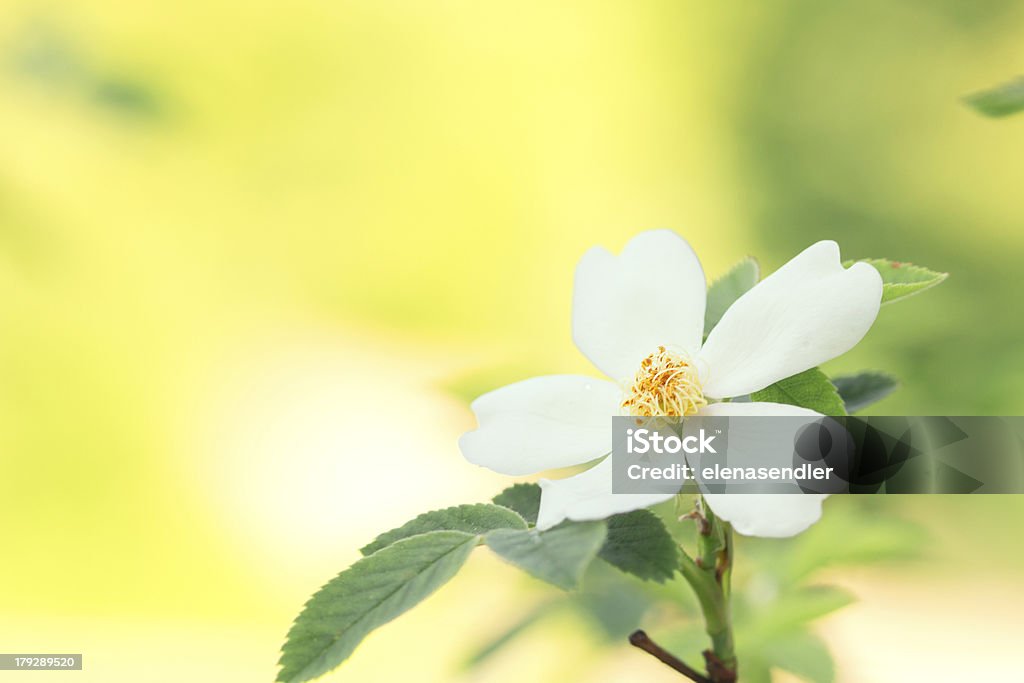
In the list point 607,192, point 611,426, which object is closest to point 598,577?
point 611,426

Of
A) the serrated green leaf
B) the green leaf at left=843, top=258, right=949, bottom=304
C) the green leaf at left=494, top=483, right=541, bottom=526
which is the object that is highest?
the green leaf at left=843, top=258, right=949, bottom=304

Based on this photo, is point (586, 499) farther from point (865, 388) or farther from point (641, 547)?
point (865, 388)

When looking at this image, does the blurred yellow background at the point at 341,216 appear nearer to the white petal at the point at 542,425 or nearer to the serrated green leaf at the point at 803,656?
the serrated green leaf at the point at 803,656

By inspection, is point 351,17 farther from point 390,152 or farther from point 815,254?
point 815,254

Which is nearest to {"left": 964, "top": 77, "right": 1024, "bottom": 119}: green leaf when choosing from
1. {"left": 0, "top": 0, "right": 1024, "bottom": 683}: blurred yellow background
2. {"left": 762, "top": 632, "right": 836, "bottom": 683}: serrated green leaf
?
{"left": 762, "top": 632, "right": 836, "bottom": 683}: serrated green leaf

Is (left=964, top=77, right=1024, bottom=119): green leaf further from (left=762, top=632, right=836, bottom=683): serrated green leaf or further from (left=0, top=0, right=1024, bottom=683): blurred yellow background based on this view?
(left=0, top=0, right=1024, bottom=683): blurred yellow background

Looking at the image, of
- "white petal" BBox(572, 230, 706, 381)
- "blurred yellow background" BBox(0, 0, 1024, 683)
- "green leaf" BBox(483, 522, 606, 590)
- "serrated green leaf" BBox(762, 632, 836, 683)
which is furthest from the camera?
"blurred yellow background" BBox(0, 0, 1024, 683)
